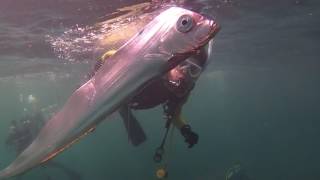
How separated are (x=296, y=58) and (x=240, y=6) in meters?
25.8

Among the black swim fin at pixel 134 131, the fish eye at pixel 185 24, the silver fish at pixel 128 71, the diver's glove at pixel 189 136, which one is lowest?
the diver's glove at pixel 189 136

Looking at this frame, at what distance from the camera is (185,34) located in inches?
60.5

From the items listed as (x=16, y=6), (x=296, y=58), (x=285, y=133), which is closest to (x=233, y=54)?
(x=296, y=58)

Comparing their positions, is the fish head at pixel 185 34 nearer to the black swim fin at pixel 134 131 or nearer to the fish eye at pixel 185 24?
the fish eye at pixel 185 24

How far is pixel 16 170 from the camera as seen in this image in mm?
1710

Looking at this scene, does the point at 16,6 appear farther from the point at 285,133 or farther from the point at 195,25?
the point at 285,133

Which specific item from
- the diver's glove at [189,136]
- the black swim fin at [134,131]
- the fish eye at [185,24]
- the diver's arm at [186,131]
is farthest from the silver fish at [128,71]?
the diver's glove at [189,136]

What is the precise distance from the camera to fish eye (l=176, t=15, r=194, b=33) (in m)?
1.53

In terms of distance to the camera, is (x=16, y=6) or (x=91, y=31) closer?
(x=16, y=6)

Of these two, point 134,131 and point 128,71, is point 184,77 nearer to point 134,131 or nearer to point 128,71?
point 134,131

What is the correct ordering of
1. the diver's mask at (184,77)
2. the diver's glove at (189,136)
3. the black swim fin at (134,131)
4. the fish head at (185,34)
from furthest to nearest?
the diver's glove at (189,136) → the black swim fin at (134,131) → the diver's mask at (184,77) → the fish head at (185,34)

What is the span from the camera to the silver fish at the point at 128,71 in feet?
4.98

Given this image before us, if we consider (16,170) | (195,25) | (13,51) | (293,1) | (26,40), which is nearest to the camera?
(195,25)

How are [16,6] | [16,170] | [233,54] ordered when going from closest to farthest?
1. [16,170]
2. [16,6]
3. [233,54]
